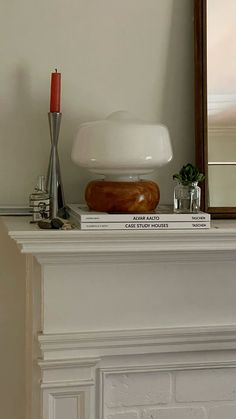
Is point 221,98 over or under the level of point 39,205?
over

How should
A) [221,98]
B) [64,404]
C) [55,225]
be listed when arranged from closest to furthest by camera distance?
[55,225] < [64,404] < [221,98]

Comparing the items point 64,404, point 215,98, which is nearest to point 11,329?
point 64,404

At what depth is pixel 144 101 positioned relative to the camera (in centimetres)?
169

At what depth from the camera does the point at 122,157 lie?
1.45 metres

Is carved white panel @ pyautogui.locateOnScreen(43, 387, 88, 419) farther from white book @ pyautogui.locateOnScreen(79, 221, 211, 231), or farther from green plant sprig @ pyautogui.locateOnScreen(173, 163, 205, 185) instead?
green plant sprig @ pyautogui.locateOnScreen(173, 163, 205, 185)

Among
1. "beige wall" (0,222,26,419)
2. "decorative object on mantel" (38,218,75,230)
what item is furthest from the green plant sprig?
"beige wall" (0,222,26,419)

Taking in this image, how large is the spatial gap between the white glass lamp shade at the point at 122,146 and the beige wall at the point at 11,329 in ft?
1.07

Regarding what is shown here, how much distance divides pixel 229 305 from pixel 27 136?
22.9 inches

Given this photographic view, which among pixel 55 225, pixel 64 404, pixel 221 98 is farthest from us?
pixel 221 98

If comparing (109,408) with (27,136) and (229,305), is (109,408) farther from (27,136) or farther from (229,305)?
(27,136)

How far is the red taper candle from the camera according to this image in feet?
5.07

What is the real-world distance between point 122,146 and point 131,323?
1.24ft

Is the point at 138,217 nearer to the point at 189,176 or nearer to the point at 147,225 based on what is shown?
the point at 147,225

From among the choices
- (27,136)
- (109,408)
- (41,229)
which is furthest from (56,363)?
(27,136)
